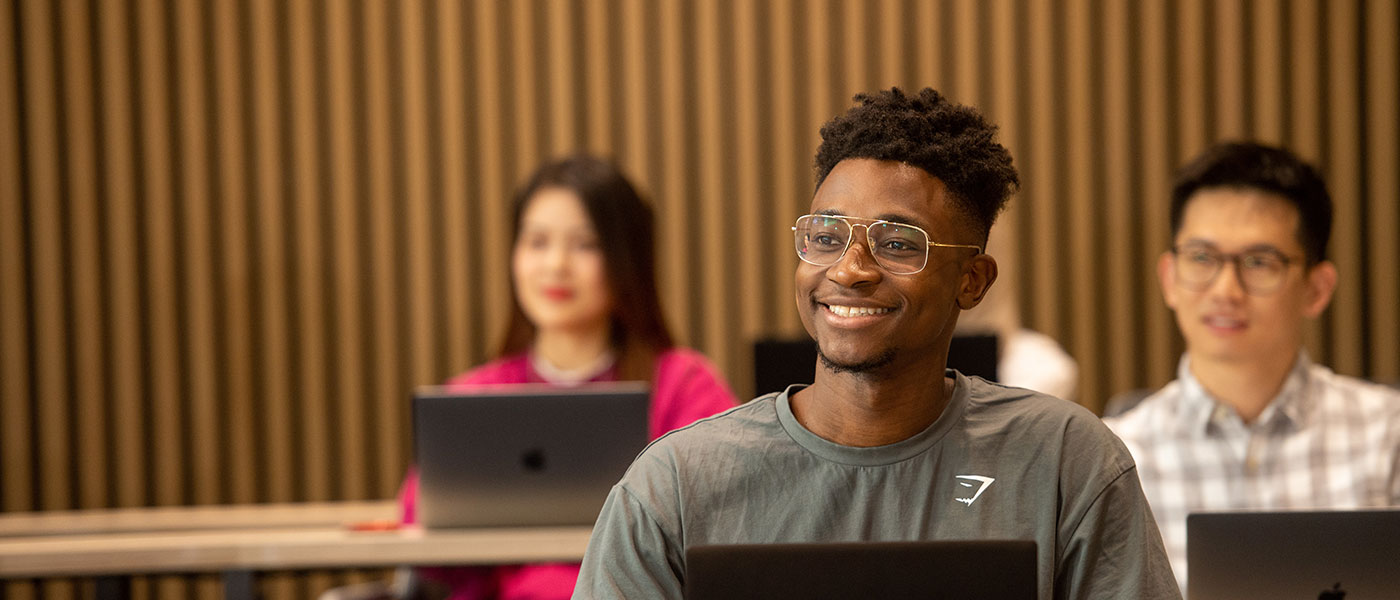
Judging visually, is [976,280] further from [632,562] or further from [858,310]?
[632,562]

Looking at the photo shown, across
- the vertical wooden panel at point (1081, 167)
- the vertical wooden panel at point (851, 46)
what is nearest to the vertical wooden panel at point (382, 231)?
the vertical wooden panel at point (851, 46)

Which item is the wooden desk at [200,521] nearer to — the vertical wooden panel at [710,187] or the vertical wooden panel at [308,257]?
the vertical wooden panel at [308,257]

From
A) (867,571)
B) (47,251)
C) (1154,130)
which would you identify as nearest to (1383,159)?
(1154,130)

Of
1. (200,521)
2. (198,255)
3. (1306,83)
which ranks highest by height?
(1306,83)

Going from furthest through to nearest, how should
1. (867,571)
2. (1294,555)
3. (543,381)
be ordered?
(543,381)
(1294,555)
(867,571)

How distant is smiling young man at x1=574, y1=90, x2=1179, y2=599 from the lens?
1312 millimetres

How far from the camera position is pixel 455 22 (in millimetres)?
4188

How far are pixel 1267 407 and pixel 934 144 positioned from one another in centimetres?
125

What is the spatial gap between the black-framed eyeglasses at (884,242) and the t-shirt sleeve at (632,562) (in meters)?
0.34

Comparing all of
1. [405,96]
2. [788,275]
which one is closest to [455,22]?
[405,96]

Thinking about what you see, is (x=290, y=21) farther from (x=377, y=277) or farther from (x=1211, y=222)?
(x=1211, y=222)

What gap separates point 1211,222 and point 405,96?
108 inches

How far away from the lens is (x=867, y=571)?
1.15 m

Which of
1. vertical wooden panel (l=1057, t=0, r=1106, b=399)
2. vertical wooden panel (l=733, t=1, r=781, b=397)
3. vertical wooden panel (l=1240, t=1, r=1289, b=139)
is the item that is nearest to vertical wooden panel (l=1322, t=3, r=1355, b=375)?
vertical wooden panel (l=1240, t=1, r=1289, b=139)
